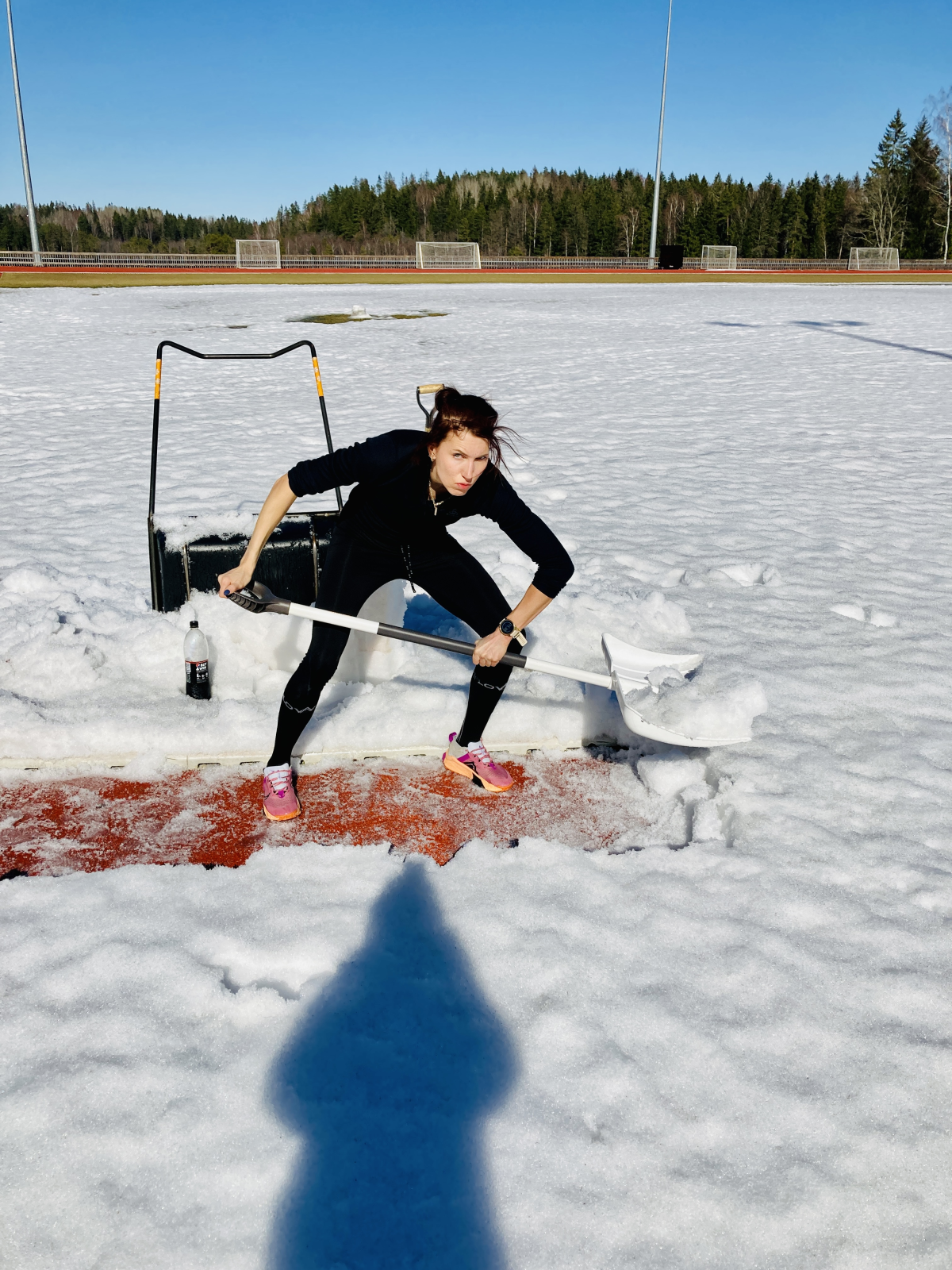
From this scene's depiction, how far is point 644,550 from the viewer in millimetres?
5652

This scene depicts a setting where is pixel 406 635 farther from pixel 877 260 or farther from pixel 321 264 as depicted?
pixel 877 260

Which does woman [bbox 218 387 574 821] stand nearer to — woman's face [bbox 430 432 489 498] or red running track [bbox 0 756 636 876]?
woman's face [bbox 430 432 489 498]

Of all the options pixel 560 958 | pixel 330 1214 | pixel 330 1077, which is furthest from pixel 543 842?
pixel 330 1214

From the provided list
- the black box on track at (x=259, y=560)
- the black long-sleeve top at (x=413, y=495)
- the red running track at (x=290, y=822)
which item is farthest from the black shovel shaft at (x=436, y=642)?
the black box on track at (x=259, y=560)

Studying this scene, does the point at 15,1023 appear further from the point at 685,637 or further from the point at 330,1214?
the point at 685,637

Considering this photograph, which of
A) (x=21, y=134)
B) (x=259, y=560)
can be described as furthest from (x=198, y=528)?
(x=21, y=134)

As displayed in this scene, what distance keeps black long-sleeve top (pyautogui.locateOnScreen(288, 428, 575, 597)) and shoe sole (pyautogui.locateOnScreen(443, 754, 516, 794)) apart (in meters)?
0.78

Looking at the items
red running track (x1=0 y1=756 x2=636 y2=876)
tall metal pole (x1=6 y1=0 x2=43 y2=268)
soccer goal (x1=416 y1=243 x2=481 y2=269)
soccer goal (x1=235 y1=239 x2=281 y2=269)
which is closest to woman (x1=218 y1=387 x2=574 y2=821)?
red running track (x1=0 y1=756 x2=636 y2=876)

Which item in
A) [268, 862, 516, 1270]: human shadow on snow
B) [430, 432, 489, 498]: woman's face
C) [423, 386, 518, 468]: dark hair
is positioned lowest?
[268, 862, 516, 1270]: human shadow on snow

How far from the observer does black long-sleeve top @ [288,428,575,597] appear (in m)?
2.90

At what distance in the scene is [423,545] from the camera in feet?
10.3

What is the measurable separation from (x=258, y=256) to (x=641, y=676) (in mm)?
37890

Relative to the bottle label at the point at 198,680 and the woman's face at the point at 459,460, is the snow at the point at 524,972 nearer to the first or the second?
the bottle label at the point at 198,680

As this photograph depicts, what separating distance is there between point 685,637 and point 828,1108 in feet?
8.50
